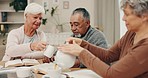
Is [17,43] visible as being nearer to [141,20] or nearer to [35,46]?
[35,46]

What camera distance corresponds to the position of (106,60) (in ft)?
5.57

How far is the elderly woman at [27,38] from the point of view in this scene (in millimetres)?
2105

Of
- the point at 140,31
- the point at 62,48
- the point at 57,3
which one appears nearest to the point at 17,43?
the point at 62,48

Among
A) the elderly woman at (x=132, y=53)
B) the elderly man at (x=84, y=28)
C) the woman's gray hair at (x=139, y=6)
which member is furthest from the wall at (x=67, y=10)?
the woman's gray hair at (x=139, y=6)

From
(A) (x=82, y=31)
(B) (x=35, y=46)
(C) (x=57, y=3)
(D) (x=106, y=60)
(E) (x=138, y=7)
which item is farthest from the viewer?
(C) (x=57, y=3)

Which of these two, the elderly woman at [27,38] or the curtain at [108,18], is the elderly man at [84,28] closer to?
the elderly woman at [27,38]

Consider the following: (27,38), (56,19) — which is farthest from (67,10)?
(27,38)

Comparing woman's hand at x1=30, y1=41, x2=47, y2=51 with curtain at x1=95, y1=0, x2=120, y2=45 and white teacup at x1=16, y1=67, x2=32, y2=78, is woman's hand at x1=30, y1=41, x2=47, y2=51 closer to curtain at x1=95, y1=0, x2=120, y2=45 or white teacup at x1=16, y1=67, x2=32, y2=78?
white teacup at x1=16, y1=67, x2=32, y2=78

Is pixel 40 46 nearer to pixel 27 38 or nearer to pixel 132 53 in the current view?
pixel 27 38

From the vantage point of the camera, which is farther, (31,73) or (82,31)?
(82,31)

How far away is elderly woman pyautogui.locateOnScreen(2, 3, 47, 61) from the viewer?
6.91 feet

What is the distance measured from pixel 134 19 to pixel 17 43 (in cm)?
134

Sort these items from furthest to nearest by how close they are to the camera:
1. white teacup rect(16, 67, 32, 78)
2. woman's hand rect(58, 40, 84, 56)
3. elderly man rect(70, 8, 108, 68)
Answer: elderly man rect(70, 8, 108, 68)
white teacup rect(16, 67, 32, 78)
woman's hand rect(58, 40, 84, 56)

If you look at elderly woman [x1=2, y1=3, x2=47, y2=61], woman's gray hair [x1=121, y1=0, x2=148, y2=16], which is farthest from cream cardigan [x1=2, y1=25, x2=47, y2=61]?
woman's gray hair [x1=121, y1=0, x2=148, y2=16]
